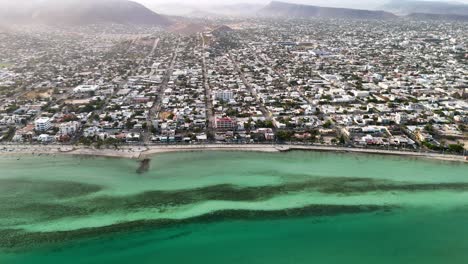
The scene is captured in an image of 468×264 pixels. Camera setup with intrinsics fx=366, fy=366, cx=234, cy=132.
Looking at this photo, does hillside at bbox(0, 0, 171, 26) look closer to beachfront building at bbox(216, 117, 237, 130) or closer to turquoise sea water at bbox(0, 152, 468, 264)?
beachfront building at bbox(216, 117, 237, 130)

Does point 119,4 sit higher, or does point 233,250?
point 119,4

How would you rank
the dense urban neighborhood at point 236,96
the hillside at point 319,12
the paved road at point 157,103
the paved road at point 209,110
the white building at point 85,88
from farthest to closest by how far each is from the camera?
the hillside at point 319,12
the white building at point 85,88
the paved road at point 209,110
the paved road at point 157,103
the dense urban neighborhood at point 236,96

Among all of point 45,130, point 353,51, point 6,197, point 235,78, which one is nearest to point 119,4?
point 353,51

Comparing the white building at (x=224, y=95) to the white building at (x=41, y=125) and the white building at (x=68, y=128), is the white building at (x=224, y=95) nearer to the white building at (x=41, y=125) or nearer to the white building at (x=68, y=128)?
the white building at (x=68, y=128)

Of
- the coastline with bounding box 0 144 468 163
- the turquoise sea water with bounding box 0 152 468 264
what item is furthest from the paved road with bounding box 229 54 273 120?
the turquoise sea water with bounding box 0 152 468 264

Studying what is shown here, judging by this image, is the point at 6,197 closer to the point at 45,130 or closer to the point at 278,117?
the point at 45,130

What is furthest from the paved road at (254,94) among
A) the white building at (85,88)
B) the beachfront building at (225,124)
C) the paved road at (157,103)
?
the white building at (85,88)
